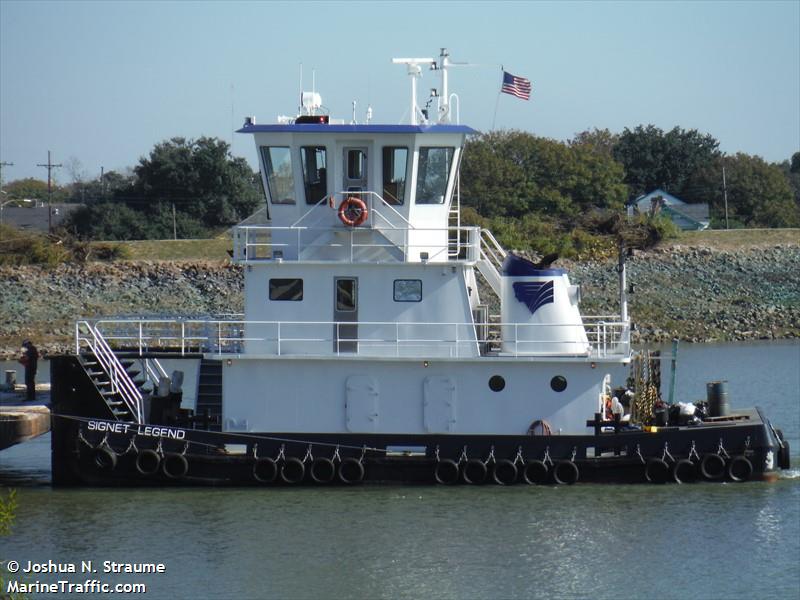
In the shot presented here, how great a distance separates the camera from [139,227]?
200 feet

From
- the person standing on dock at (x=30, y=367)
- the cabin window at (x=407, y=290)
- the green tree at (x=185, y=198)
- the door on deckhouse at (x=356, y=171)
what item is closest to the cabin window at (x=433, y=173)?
the door on deckhouse at (x=356, y=171)

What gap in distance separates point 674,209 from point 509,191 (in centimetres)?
958

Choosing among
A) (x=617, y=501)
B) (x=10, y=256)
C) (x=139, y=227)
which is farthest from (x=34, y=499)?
(x=139, y=227)

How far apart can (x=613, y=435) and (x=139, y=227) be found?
146ft

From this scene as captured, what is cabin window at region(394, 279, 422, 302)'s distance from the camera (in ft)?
65.4

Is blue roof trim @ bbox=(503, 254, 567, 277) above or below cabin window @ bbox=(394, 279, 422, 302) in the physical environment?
above

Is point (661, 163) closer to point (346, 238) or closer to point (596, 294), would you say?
point (596, 294)

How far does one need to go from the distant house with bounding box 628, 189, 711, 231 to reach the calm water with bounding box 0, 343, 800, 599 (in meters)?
45.7

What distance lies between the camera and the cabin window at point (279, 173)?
20.3m

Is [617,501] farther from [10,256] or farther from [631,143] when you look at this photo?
[631,143]

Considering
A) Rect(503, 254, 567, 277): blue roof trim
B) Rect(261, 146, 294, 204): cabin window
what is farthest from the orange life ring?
Rect(503, 254, 567, 277): blue roof trim

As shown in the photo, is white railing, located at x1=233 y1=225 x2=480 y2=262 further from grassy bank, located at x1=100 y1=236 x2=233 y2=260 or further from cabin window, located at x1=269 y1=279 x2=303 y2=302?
grassy bank, located at x1=100 y1=236 x2=233 y2=260

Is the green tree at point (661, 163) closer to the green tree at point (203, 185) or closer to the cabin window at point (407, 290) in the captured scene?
the green tree at point (203, 185)

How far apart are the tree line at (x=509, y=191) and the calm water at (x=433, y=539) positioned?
115ft
